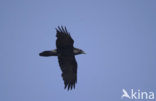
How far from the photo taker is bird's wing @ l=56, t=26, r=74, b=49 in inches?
1013

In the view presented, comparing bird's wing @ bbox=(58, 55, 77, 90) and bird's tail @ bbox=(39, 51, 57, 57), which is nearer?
bird's tail @ bbox=(39, 51, 57, 57)

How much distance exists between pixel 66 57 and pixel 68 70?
1.69ft

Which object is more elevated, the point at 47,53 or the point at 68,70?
the point at 47,53

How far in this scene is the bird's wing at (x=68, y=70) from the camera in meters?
26.4

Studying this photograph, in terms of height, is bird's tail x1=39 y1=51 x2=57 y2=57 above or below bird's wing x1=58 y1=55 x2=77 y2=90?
above

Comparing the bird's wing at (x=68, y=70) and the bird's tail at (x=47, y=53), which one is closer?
the bird's tail at (x=47, y=53)

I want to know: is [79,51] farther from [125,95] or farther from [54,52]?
[125,95]

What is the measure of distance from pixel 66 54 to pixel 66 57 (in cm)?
16

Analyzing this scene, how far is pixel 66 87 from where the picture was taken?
86.6ft

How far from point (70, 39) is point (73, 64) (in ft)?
3.96

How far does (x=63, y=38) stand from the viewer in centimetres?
2578

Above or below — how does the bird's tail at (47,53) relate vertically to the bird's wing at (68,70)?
above

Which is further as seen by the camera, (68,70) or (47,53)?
(68,70)

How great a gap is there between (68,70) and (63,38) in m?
1.45
